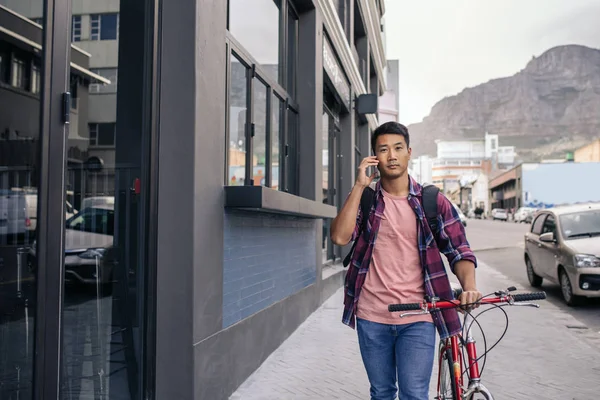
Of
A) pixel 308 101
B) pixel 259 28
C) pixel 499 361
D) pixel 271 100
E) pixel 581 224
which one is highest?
pixel 259 28

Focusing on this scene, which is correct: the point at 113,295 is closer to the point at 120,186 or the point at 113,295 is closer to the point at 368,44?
the point at 120,186

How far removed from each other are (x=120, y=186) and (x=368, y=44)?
1634 cm

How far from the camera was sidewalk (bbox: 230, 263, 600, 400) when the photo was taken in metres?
5.31

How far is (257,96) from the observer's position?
6.92 meters

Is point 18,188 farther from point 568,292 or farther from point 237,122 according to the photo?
point 568,292

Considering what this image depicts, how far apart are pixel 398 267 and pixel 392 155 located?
55 cm

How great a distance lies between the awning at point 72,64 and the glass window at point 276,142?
4.06 meters

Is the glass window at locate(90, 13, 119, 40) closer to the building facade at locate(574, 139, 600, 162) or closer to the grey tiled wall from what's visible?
the grey tiled wall

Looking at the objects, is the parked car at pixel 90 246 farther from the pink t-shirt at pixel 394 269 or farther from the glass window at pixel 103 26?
the pink t-shirt at pixel 394 269

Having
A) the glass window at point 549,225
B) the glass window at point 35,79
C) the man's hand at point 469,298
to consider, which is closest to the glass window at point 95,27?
the glass window at point 35,79

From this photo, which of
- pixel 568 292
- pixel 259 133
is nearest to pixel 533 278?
pixel 568 292

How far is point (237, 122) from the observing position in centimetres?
619

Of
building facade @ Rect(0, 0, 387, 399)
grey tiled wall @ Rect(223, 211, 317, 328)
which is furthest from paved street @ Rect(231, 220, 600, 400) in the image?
grey tiled wall @ Rect(223, 211, 317, 328)

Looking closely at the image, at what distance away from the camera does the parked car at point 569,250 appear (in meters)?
9.91
